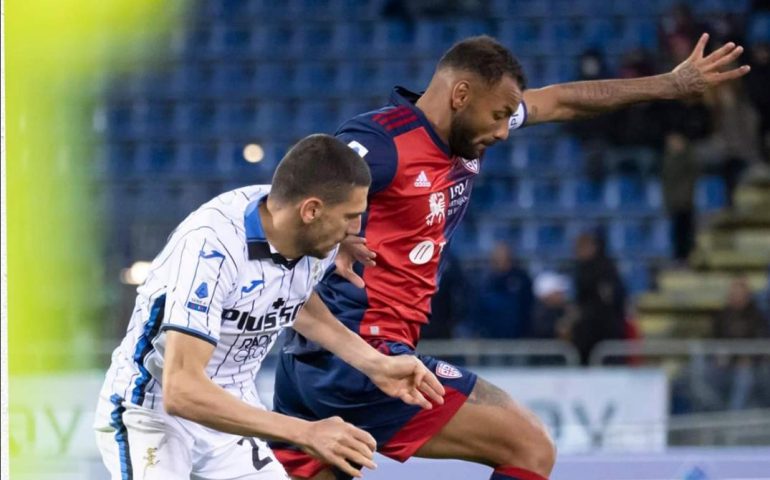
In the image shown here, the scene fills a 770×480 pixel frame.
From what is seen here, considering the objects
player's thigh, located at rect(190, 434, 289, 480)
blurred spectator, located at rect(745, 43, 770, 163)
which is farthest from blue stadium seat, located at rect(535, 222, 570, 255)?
player's thigh, located at rect(190, 434, 289, 480)

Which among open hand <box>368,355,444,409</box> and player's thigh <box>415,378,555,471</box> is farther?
player's thigh <box>415,378,555,471</box>

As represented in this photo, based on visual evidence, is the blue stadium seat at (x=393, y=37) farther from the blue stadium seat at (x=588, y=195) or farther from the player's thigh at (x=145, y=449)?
the player's thigh at (x=145, y=449)

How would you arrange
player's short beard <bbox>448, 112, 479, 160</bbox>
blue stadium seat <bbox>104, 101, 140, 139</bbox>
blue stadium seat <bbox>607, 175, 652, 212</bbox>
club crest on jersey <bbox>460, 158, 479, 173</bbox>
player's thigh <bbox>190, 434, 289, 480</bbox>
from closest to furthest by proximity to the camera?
1. player's thigh <bbox>190, 434, 289, 480</bbox>
2. player's short beard <bbox>448, 112, 479, 160</bbox>
3. club crest on jersey <bbox>460, 158, 479, 173</bbox>
4. blue stadium seat <bbox>607, 175, 652, 212</bbox>
5. blue stadium seat <bbox>104, 101, 140, 139</bbox>

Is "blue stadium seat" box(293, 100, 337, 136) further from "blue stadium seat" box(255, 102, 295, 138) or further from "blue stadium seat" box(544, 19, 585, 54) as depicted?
"blue stadium seat" box(544, 19, 585, 54)

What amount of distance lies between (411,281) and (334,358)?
1.19 ft

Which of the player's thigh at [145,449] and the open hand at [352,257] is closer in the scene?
the player's thigh at [145,449]

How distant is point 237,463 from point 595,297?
6.78 m

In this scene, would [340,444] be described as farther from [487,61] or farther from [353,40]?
[353,40]

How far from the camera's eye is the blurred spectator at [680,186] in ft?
38.8

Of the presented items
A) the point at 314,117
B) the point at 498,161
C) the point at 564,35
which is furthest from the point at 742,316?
the point at 314,117

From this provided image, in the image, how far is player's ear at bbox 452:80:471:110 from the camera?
4656mm

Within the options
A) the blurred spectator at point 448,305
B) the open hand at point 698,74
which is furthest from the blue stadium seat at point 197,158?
the open hand at point 698,74

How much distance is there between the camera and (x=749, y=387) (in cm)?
929

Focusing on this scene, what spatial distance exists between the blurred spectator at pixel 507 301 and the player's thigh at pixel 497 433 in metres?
6.04
